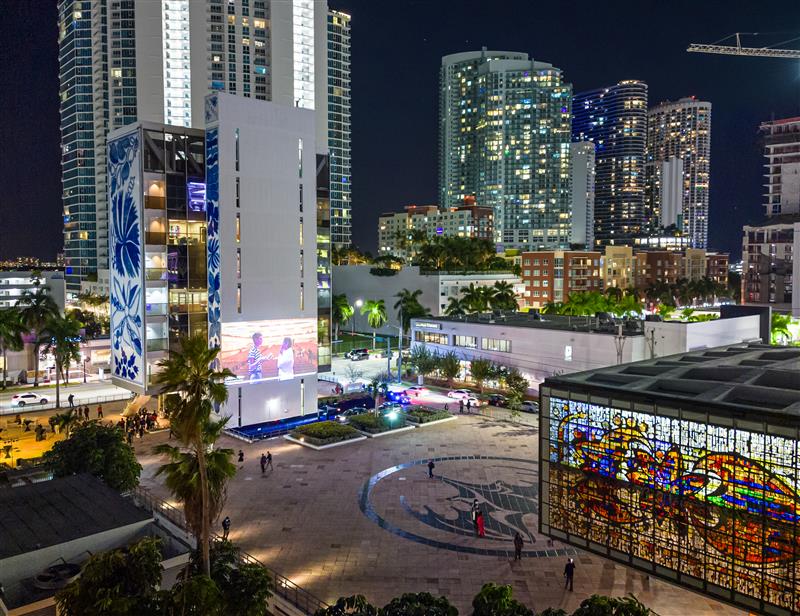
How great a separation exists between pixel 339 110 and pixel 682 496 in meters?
161

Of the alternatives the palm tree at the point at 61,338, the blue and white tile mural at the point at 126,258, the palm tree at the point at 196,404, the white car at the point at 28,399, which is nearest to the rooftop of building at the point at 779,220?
the blue and white tile mural at the point at 126,258

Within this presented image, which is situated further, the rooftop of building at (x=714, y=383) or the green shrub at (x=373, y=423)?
the green shrub at (x=373, y=423)

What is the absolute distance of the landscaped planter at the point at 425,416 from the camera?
51.8 meters

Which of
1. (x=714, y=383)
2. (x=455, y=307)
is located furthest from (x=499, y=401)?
(x=455, y=307)

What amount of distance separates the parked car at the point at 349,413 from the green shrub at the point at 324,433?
292cm

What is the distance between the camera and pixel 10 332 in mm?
64125

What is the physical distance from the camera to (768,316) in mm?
64750

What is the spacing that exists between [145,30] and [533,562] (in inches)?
5329

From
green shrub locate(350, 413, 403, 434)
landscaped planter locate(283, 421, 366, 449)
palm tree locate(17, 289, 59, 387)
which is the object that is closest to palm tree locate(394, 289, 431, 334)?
green shrub locate(350, 413, 403, 434)

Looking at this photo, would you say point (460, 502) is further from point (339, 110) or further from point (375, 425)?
point (339, 110)

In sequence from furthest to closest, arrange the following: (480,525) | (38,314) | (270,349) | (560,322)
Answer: (560,322) < (38,314) < (270,349) < (480,525)

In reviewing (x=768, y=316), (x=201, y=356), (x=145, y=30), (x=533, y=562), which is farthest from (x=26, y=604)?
(x=145, y=30)

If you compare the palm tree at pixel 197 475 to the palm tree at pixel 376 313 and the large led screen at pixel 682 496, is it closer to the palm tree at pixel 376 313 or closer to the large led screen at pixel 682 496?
the large led screen at pixel 682 496

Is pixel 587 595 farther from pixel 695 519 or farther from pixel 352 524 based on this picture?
pixel 352 524
